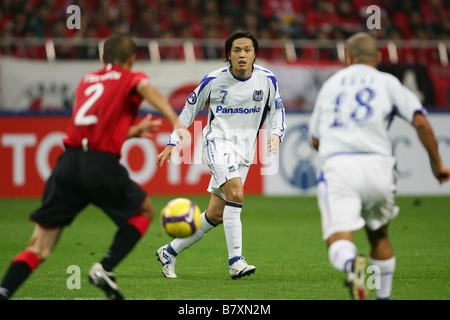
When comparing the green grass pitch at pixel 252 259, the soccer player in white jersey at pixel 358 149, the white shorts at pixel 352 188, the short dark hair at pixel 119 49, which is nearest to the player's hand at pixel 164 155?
the green grass pitch at pixel 252 259

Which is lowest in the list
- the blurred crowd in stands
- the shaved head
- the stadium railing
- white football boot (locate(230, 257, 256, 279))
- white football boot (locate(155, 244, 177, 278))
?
white football boot (locate(230, 257, 256, 279))

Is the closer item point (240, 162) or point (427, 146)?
point (427, 146)

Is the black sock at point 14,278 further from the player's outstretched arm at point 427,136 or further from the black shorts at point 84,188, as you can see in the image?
the player's outstretched arm at point 427,136

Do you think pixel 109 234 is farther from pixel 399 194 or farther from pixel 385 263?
pixel 399 194

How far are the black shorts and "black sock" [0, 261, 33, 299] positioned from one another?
351 mm

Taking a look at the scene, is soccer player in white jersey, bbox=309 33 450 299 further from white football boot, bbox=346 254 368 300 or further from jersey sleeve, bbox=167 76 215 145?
jersey sleeve, bbox=167 76 215 145

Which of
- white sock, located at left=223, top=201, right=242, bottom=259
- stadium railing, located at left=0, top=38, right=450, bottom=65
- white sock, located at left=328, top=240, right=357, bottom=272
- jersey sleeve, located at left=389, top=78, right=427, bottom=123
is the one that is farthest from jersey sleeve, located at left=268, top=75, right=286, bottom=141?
stadium railing, located at left=0, top=38, right=450, bottom=65

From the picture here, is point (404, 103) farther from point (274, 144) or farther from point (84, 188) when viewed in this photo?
point (274, 144)

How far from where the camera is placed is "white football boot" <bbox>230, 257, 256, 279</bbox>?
23.8 feet

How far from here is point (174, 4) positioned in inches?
755

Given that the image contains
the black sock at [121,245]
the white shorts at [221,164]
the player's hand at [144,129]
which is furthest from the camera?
the white shorts at [221,164]

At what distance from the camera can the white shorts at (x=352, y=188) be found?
5160 mm

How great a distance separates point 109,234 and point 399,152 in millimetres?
8037
